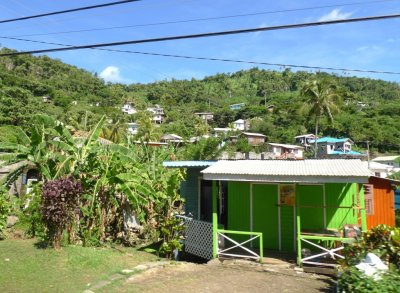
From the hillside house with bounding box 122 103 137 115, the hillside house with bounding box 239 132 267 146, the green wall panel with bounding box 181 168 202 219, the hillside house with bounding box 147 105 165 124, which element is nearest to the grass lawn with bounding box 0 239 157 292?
the green wall panel with bounding box 181 168 202 219

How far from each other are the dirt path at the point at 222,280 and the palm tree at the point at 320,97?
137 feet

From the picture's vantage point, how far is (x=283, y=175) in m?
9.34

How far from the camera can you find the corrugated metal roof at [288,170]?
9.00m

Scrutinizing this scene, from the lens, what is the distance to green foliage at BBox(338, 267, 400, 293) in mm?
5906

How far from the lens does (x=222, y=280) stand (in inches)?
333

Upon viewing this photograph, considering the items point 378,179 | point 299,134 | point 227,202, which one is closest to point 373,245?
point 227,202

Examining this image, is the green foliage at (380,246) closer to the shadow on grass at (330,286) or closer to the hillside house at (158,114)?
the shadow on grass at (330,286)

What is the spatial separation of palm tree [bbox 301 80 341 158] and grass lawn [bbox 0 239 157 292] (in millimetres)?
41878

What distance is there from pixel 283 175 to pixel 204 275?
312 centimetres

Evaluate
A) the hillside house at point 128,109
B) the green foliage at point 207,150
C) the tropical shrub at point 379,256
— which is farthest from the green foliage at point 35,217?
the hillside house at point 128,109

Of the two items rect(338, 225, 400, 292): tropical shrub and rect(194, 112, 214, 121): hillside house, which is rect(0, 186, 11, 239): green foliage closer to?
rect(338, 225, 400, 292): tropical shrub

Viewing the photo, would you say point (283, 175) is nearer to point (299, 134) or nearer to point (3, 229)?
point (3, 229)

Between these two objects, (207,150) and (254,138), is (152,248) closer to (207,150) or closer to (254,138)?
(207,150)

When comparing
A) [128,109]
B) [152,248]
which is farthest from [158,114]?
[152,248]
